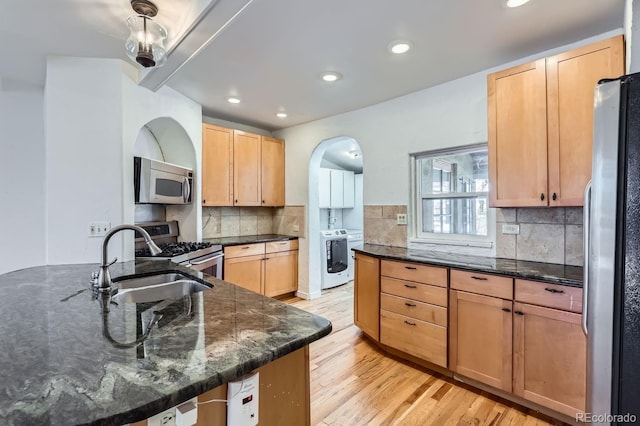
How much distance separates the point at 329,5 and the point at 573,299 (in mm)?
2239

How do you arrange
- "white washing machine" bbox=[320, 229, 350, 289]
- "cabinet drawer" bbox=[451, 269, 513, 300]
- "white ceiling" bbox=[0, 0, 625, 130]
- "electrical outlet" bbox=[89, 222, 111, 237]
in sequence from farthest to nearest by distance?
1. "white washing machine" bbox=[320, 229, 350, 289]
2. "electrical outlet" bbox=[89, 222, 111, 237]
3. "cabinet drawer" bbox=[451, 269, 513, 300]
4. "white ceiling" bbox=[0, 0, 625, 130]

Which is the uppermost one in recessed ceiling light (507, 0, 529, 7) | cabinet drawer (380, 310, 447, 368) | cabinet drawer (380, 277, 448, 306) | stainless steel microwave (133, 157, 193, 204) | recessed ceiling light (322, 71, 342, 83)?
recessed ceiling light (322, 71, 342, 83)

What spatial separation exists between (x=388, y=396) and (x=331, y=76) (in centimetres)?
265

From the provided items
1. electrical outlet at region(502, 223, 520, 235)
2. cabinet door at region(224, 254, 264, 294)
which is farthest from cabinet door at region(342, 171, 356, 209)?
electrical outlet at region(502, 223, 520, 235)

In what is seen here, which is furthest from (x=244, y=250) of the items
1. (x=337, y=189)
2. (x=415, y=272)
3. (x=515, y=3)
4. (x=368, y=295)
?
(x=515, y=3)

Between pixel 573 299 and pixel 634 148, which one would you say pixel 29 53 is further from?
pixel 573 299

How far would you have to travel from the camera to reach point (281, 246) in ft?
13.7

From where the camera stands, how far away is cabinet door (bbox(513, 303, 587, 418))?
1.72 m

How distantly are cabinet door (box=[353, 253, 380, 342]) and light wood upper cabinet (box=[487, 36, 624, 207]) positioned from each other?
1153mm

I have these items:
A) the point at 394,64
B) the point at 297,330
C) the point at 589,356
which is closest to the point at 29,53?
the point at 394,64

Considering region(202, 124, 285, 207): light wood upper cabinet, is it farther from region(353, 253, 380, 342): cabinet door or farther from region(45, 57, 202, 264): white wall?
region(353, 253, 380, 342): cabinet door

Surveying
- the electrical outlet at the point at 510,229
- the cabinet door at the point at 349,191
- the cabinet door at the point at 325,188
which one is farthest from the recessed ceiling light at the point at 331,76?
the cabinet door at the point at 349,191

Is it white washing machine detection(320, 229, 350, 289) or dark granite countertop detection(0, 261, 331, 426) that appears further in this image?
white washing machine detection(320, 229, 350, 289)

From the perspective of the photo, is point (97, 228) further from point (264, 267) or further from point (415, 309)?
point (415, 309)
